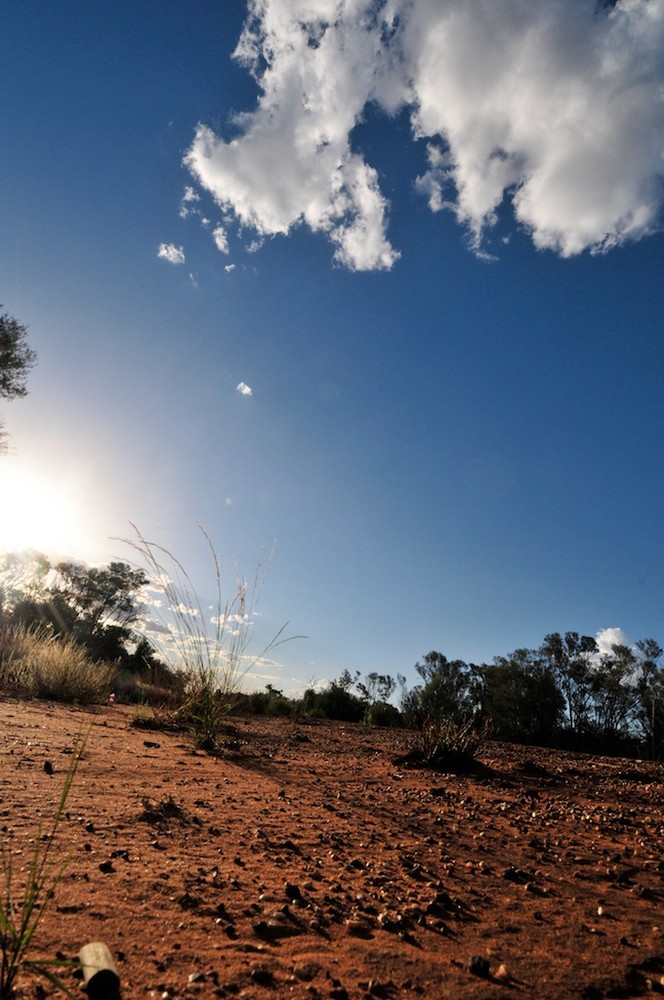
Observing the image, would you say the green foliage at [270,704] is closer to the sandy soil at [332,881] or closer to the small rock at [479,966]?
the sandy soil at [332,881]

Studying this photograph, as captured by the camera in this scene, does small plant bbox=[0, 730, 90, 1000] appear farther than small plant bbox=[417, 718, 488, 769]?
No

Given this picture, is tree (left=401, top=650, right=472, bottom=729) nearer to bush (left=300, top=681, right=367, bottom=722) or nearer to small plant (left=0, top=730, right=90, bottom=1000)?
bush (left=300, top=681, right=367, bottom=722)

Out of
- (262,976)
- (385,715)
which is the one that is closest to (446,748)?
(262,976)

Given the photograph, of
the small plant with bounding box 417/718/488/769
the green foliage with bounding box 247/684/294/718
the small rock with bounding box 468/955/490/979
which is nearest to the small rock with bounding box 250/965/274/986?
the small rock with bounding box 468/955/490/979

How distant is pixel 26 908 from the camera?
1.12 m

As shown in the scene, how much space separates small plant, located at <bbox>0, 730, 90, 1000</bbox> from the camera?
1.12 m

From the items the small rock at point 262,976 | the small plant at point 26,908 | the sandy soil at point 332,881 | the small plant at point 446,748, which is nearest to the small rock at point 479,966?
the sandy soil at point 332,881

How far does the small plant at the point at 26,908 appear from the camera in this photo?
112 centimetres

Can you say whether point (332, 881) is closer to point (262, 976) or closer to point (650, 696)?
point (262, 976)

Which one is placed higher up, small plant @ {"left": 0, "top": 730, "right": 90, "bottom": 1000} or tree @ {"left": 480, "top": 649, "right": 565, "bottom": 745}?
tree @ {"left": 480, "top": 649, "right": 565, "bottom": 745}

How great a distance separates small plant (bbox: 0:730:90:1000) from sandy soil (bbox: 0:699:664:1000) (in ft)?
0.18

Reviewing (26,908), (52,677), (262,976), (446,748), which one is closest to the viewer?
(26,908)

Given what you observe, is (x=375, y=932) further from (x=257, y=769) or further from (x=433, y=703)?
(x=433, y=703)

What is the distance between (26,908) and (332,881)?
1.57 metres
